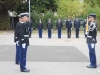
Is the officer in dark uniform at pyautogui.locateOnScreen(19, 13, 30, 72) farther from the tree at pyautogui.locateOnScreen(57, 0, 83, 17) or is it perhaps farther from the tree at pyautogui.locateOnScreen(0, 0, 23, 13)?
the tree at pyautogui.locateOnScreen(57, 0, 83, 17)

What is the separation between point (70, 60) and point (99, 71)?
2.69m

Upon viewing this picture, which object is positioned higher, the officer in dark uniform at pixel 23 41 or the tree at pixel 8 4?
the tree at pixel 8 4

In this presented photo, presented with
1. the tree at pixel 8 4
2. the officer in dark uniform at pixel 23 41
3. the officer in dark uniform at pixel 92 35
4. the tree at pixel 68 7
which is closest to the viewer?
the officer in dark uniform at pixel 23 41

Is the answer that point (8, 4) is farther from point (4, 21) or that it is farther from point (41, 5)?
point (41, 5)

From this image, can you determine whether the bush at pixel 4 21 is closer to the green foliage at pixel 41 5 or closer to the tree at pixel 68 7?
the green foliage at pixel 41 5

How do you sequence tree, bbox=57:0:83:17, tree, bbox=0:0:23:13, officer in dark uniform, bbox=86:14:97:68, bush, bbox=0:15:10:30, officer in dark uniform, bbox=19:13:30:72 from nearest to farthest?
officer in dark uniform, bbox=19:13:30:72 < officer in dark uniform, bbox=86:14:97:68 < tree, bbox=0:0:23:13 < bush, bbox=0:15:10:30 < tree, bbox=57:0:83:17

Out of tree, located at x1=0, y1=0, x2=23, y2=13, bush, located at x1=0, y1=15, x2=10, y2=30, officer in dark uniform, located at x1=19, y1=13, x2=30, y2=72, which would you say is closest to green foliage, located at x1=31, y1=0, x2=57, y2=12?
bush, located at x1=0, y1=15, x2=10, y2=30

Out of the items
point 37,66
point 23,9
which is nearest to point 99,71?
point 37,66

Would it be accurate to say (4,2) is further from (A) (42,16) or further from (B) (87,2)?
(B) (87,2)

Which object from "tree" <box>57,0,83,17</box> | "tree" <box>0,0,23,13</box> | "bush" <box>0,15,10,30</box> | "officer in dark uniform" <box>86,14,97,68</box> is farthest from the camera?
"tree" <box>57,0,83,17</box>

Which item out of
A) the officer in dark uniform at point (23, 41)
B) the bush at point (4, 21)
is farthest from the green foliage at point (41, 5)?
the officer in dark uniform at point (23, 41)

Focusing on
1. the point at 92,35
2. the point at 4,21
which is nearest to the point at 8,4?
the point at 4,21

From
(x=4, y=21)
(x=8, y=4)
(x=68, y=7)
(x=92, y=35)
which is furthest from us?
(x=68, y=7)

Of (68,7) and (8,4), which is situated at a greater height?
(8,4)
